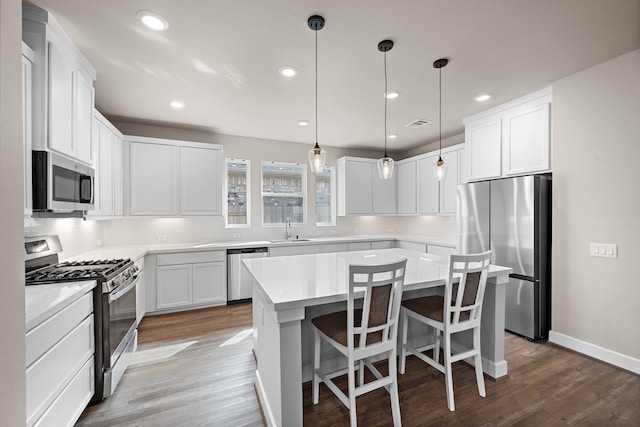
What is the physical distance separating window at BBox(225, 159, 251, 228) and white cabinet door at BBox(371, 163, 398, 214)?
7.71ft

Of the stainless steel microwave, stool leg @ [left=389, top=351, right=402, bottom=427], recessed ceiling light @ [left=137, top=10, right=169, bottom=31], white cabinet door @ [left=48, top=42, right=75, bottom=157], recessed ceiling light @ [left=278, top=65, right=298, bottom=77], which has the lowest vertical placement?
stool leg @ [left=389, top=351, right=402, bottom=427]

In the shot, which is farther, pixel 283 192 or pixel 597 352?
pixel 283 192

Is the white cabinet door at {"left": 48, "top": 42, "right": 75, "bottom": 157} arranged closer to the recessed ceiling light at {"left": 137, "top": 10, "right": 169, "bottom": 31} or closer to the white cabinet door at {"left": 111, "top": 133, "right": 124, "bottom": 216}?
the recessed ceiling light at {"left": 137, "top": 10, "right": 169, "bottom": 31}

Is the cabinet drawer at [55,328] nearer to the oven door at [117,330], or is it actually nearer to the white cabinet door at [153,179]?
the oven door at [117,330]

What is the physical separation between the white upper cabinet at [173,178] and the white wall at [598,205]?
4.26m

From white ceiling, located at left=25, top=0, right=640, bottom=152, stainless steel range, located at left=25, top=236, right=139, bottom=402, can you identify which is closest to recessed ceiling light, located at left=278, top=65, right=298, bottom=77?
white ceiling, located at left=25, top=0, right=640, bottom=152

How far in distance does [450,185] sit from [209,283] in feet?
12.8

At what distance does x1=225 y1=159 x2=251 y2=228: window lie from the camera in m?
4.74

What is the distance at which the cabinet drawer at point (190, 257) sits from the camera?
3.68 metres

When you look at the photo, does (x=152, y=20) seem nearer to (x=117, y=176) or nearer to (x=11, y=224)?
(x=11, y=224)

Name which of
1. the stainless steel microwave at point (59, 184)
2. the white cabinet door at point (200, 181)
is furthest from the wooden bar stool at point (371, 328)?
the white cabinet door at point (200, 181)

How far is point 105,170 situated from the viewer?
10.1 feet

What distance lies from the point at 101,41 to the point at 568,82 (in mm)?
4196

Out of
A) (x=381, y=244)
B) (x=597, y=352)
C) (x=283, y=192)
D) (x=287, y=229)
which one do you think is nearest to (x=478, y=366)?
(x=597, y=352)
